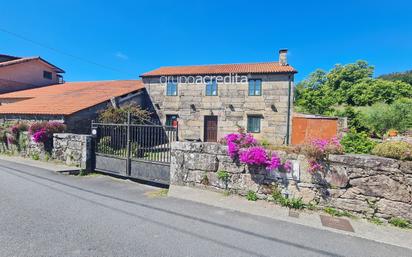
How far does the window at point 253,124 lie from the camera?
16109mm

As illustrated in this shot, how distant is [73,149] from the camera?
8.51m

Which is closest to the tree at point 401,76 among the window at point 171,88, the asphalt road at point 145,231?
the window at point 171,88

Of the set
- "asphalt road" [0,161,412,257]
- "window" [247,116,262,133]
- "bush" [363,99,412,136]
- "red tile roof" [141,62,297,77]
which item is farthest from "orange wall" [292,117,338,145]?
"asphalt road" [0,161,412,257]

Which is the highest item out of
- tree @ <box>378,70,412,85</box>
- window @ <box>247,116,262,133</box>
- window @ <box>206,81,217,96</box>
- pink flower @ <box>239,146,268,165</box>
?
tree @ <box>378,70,412,85</box>

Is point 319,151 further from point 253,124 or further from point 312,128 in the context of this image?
point 253,124

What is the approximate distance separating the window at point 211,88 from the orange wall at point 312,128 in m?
6.06

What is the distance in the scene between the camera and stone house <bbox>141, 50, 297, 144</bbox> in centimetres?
1546

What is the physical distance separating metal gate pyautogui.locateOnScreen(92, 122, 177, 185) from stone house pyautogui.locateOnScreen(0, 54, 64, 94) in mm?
19182

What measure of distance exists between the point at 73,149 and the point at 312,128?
13410 millimetres

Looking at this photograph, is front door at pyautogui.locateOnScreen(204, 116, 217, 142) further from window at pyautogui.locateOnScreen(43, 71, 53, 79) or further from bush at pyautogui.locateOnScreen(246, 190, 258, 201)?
window at pyautogui.locateOnScreen(43, 71, 53, 79)

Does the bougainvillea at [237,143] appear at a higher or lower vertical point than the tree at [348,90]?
lower

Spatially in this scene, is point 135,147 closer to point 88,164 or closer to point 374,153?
point 88,164

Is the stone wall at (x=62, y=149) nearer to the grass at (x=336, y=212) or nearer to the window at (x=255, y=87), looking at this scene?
the grass at (x=336, y=212)

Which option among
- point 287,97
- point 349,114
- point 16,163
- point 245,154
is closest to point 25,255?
point 245,154
